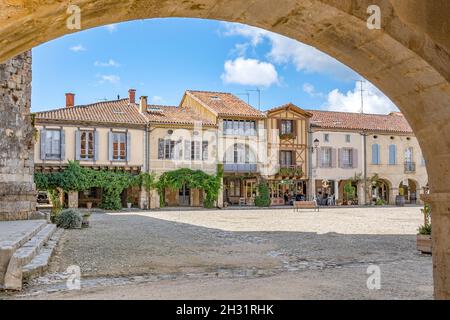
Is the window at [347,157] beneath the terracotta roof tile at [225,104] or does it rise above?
beneath

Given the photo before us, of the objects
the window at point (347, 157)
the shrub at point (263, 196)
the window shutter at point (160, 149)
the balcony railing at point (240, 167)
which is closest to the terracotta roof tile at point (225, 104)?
the balcony railing at point (240, 167)

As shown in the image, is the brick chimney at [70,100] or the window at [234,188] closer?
the brick chimney at [70,100]

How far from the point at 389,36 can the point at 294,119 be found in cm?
3163

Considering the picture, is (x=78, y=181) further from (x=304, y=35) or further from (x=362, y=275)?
(x=304, y=35)

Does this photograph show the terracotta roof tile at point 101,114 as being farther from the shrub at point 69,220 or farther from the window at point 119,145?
the shrub at point 69,220

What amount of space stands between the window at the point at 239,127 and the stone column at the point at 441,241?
2857 centimetres

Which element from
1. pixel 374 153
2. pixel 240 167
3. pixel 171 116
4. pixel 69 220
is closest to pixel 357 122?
pixel 374 153

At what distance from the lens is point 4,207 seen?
1185cm

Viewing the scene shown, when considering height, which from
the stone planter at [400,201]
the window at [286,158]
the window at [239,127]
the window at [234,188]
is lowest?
the stone planter at [400,201]

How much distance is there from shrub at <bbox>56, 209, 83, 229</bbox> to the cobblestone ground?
181 cm

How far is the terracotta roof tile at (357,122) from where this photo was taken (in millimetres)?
34938

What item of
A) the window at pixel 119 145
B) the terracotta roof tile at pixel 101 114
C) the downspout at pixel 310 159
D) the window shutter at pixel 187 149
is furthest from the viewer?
the downspout at pixel 310 159

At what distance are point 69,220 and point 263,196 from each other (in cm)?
1948
